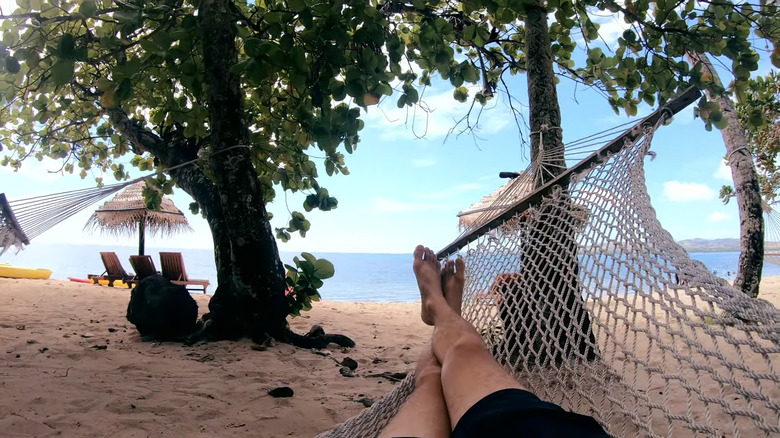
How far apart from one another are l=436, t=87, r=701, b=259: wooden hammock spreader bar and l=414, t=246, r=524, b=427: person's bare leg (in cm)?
31

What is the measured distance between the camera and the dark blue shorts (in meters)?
0.65

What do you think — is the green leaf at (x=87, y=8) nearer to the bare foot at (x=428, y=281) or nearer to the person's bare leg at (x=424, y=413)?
the bare foot at (x=428, y=281)

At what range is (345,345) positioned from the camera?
8.81ft

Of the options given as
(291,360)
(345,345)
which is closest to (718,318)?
(291,360)

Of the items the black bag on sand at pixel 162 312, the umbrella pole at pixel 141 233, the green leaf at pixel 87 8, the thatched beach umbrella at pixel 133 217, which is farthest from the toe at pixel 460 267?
the umbrella pole at pixel 141 233

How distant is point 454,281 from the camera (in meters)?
1.61

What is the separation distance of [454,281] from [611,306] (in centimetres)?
55

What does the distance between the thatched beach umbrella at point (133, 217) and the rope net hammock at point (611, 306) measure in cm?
767

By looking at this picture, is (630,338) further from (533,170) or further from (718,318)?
(718,318)

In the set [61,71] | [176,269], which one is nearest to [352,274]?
[176,269]

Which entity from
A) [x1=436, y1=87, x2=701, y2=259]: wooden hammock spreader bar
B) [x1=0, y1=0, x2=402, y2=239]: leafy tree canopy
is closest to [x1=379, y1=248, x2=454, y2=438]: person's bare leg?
[x1=436, y1=87, x2=701, y2=259]: wooden hammock spreader bar

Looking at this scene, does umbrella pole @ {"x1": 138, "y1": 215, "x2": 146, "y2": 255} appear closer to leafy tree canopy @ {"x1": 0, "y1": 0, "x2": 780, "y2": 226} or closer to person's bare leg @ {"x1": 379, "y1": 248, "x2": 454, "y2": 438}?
leafy tree canopy @ {"x1": 0, "y1": 0, "x2": 780, "y2": 226}

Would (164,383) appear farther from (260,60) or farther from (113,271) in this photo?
(113,271)

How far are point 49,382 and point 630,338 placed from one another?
3.13m
